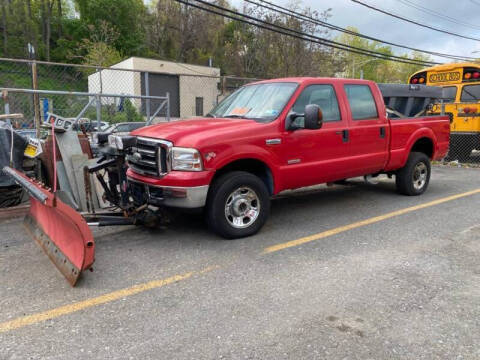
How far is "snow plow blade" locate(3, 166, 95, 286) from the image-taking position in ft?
10.9

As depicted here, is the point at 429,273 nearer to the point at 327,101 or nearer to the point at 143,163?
the point at 327,101

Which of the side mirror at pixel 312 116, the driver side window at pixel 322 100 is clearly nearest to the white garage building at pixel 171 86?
the driver side window at pixel 322 100

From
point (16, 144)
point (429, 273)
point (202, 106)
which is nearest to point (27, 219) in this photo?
Result: point (16, 144)

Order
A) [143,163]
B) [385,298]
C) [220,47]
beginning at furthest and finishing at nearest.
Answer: [220,47]
[143,163]
[385,298]

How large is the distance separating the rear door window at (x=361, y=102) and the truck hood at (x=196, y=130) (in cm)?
181

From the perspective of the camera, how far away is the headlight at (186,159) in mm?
4250

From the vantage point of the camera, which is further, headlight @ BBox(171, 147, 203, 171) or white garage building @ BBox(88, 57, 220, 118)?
white garage building @ BBox(88, 57, 220, 118)

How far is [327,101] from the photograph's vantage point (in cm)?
555

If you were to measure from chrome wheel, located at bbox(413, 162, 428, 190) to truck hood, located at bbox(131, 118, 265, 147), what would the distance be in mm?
3786

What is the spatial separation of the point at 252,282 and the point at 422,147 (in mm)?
5232

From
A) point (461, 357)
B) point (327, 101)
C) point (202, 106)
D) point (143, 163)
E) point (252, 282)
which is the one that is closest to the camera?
point (461, 357)

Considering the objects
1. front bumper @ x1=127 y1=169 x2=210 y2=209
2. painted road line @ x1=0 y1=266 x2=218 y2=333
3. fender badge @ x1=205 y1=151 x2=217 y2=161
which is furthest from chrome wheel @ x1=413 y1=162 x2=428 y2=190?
painted road line @ x1=0 y1=266 x2=218 y2=333

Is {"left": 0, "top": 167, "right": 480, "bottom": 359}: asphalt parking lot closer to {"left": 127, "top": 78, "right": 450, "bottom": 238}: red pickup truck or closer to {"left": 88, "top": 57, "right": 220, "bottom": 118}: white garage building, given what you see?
{"left": 127, "top": 78, "right": 450, "bottom": 238}: red pickup truck

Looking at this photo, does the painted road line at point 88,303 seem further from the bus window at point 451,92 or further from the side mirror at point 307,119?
the bus window at point 451,92
